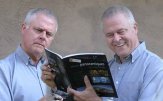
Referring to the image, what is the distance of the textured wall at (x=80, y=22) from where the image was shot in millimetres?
4473

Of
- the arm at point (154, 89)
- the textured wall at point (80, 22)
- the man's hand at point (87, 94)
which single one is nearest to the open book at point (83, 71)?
the man's hand at point (87, 94)

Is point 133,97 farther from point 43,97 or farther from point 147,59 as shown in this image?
point 43,97

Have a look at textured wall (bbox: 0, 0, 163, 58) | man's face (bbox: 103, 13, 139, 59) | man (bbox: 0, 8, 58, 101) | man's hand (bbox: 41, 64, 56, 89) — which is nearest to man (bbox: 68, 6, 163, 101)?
man's face (bbox: 103, 13, 139, 59)

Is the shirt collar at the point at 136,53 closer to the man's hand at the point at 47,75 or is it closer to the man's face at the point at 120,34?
the man's face at the point at 120,34

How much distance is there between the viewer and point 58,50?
4547mm

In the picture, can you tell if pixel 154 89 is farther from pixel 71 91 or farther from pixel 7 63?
pixel 7 63

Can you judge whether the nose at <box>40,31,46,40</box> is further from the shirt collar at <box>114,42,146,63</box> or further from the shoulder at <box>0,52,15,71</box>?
the shirt collar at <box>114,42,146,63</box>

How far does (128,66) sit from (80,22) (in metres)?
1.96

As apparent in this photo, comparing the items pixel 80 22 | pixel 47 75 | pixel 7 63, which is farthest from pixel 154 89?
pixel 80 22

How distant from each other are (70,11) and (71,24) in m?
0.14

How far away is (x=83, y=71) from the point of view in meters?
2.51

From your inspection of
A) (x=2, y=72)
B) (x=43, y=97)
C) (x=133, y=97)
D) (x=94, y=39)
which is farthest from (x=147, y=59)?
(x=94, y=39)

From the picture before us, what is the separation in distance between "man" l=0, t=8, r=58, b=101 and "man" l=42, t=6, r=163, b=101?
22 cm

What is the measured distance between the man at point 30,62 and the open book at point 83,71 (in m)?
0.31
